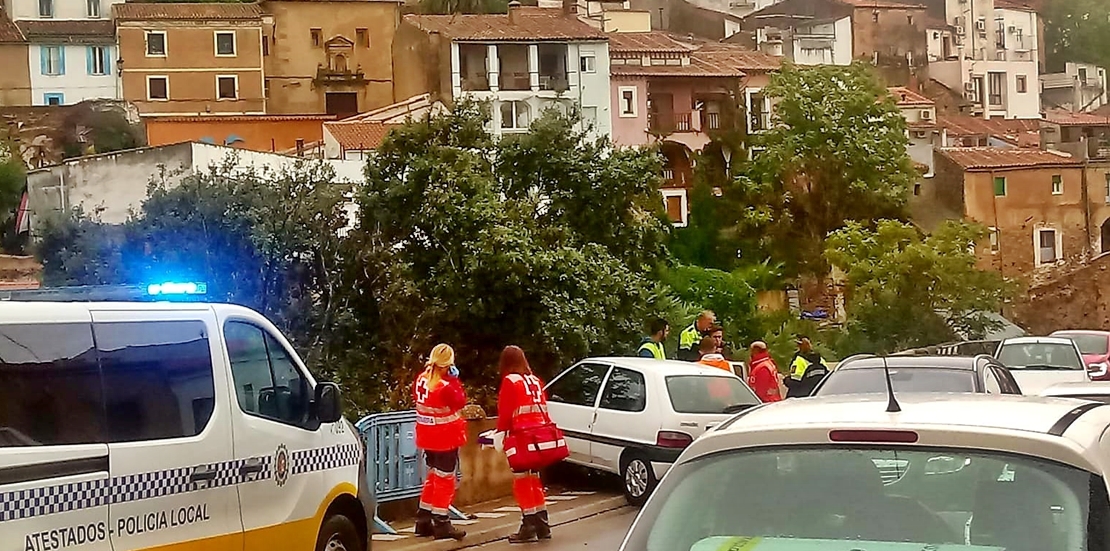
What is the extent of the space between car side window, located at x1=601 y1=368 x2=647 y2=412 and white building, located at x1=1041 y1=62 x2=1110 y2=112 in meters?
96.7

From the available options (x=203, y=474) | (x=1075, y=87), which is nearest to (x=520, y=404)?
(x=203, y=474)

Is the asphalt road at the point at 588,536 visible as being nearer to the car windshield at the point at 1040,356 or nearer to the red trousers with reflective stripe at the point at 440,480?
the red trousers with reflective stripe at the point at 440,480

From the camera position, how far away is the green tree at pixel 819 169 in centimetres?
6438

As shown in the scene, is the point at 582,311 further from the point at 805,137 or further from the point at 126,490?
the point at 805,137

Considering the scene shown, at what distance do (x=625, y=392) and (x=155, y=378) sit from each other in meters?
9.47

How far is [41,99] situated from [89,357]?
243 ft

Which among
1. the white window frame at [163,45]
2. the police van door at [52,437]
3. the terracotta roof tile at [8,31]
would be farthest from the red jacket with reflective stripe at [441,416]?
the terracotta roof tile at [8,31]

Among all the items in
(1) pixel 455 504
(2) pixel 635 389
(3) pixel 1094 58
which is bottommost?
(1) pixel 455 504

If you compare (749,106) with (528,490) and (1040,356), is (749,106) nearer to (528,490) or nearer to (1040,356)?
(1040,356)

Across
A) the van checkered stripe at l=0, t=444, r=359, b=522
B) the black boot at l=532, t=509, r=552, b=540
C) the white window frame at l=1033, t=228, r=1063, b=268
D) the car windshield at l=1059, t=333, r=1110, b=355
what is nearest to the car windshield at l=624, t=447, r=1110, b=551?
the van checkered stripe at l=0, t=444, r=359, b=522

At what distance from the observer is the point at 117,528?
7.12m

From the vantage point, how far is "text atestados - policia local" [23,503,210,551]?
6.62 meters

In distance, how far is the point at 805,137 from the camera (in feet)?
214

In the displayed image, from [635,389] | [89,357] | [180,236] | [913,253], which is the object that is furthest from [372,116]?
[89,357]
